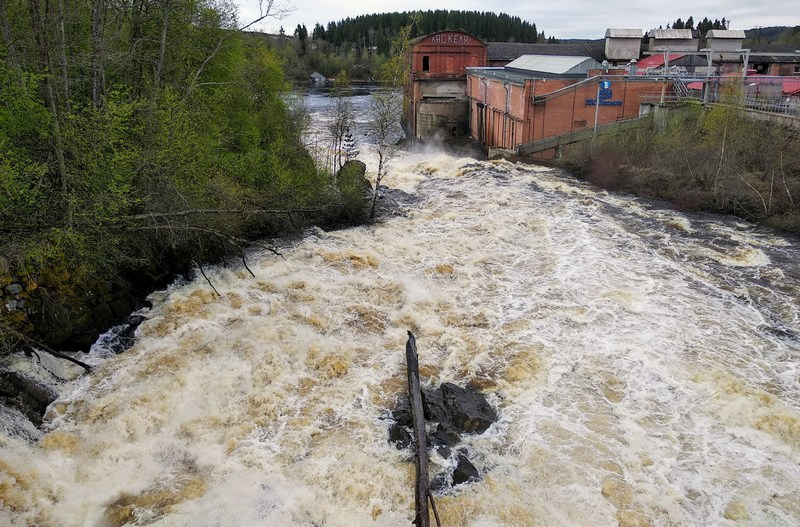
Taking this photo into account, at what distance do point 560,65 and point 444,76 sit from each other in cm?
1271

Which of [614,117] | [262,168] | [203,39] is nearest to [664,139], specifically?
[614,117]

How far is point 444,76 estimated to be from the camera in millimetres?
46438

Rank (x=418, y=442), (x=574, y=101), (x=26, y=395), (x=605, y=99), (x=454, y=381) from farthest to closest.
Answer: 1. (x=574, y=101)
2. (x=605, y=99)
3. (x=454, y=381)
4. (x=26, y=395)
5. (x=418, y=442)

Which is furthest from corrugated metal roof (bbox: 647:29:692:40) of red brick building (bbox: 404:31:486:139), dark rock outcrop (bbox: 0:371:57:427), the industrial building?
dark rock outcrop (bbox: 0:371:57:427)

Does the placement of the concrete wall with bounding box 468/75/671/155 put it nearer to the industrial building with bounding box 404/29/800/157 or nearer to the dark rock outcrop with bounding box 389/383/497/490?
the industrial building with bounding box 404/29/800/157

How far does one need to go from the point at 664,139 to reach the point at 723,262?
1196 centimetres

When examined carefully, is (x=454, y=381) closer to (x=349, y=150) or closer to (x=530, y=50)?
(x=349, y=150)

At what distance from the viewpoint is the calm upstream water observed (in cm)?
769

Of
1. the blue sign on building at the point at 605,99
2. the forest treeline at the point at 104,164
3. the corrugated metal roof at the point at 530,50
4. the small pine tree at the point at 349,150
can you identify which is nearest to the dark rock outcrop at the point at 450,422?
the forest treeline at the point at 104,164

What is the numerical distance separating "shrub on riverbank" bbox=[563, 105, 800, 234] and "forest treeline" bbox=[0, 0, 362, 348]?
1590 centimetres

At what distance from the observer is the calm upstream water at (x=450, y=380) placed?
303 inches

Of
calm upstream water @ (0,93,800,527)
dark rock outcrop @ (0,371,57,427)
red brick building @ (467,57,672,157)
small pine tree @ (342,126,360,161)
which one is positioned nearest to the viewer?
calm upstream water @ (0,93,800,527)

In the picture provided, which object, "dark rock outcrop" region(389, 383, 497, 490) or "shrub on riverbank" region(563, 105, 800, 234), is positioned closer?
"dark rock outcrop" region(389, 383, 497, 490)

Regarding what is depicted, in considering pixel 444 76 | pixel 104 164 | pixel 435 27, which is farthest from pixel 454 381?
pixel 435 27
